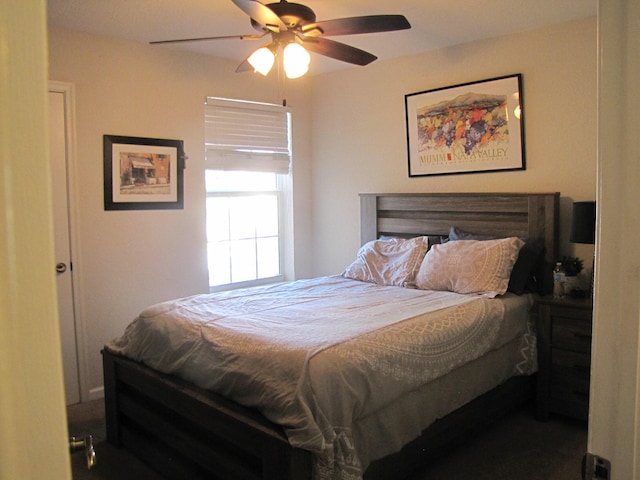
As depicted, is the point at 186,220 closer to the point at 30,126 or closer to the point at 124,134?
the point at 124,134

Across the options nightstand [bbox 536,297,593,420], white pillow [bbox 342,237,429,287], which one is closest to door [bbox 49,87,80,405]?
white pillow [bbox 342,237,429,287]

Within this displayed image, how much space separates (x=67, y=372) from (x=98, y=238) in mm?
931

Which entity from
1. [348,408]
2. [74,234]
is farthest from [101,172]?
[348,408]

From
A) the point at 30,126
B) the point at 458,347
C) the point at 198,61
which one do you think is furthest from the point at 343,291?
the point at 30,126

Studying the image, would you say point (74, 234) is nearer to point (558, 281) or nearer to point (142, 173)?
point (142, 173)

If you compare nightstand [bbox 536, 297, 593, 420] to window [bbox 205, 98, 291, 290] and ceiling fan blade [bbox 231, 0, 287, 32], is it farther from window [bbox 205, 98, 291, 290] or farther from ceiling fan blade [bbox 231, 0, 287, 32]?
window [bbox 205, 98, 291, 290]

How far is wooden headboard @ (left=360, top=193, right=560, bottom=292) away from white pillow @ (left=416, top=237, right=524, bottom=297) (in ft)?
0.64

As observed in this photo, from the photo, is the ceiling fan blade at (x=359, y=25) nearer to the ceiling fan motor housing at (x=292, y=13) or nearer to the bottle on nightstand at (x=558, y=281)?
the ceiling fan motor housing at (x=292, y=13)

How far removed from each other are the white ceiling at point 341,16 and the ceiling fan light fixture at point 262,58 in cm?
53

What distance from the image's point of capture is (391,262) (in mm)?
3818

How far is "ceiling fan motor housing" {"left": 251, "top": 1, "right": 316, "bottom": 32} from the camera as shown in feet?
7.72

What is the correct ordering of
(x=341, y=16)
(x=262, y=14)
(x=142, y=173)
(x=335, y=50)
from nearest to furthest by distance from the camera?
(x=262, y=14) → (x=335, y=50) → (x=341, y=16) → (x=142, y=173)

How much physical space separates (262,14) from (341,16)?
3.43ft

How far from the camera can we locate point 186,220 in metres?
4.05
